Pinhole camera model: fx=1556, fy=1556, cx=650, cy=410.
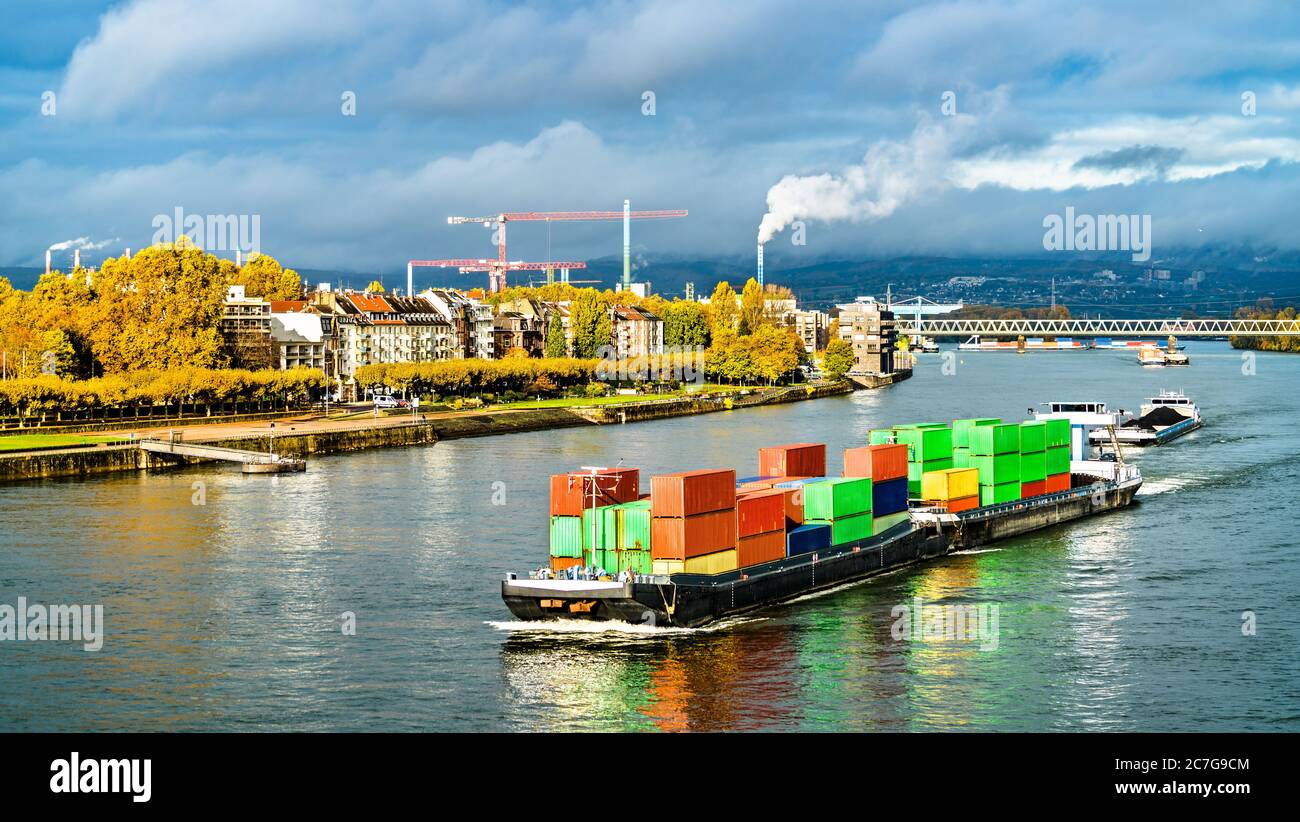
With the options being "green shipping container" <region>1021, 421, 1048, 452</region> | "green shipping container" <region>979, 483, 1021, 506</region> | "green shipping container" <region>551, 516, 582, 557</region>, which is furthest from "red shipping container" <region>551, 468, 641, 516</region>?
"green shipping container" <region>1021, 421, 1048, 452</region>

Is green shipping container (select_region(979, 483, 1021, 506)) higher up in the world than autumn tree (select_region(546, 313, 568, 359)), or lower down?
lower down

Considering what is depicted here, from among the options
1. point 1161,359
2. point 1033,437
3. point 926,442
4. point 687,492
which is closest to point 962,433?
point 926,442

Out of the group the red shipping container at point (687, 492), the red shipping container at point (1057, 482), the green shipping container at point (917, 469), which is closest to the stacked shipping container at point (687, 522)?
the red shipping container at point (687, 492)

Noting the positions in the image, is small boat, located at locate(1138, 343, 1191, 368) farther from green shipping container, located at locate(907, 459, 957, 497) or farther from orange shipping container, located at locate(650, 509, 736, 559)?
orange shipping container, located at locate(650, 509, 736, 559)

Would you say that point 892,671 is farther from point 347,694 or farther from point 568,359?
point 568,359

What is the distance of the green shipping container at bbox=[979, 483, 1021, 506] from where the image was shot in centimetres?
5188

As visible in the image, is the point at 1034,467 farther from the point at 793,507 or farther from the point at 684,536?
the point at 684,536

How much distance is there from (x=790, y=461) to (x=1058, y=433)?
54.0ft

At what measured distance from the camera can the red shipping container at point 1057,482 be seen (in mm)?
56250

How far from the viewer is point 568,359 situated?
402 feet

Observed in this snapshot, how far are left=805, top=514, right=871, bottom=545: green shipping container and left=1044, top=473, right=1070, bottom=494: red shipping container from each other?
1516cm

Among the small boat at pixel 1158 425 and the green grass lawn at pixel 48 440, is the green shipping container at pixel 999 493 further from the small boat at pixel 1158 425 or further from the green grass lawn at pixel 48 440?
the green grass lawn at pixel 48 440
